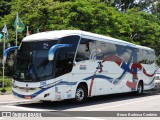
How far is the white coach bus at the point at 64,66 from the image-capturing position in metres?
13.7

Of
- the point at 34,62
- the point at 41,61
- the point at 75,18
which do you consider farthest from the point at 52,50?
the point at 75,18

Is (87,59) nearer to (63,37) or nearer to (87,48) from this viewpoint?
(87,48)

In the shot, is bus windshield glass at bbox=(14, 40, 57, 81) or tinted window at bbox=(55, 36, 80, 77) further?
tinted window at bbox=(55, 36, 80, 77)

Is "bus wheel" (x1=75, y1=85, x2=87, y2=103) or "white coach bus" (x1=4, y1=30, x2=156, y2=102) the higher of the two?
"white coach bus" (x1=4, y1=30, x2=156, y2=102)

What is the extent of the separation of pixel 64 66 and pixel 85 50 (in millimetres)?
1888

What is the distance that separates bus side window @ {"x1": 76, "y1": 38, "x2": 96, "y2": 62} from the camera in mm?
15203

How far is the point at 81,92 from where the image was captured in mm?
15547

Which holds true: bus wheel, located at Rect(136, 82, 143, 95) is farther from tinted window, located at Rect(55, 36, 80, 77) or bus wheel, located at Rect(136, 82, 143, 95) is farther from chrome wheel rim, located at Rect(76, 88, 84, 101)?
tinted window, located at Rect(55, 36, 80, 77)

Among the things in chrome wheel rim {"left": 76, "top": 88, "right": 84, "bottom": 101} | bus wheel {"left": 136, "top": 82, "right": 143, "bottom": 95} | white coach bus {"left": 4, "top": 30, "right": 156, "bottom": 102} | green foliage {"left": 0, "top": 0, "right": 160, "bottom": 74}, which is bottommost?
bus wheel {"left": 136, "top": 82, "right": 143, "bottom": 95}

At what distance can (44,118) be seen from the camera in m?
10.9

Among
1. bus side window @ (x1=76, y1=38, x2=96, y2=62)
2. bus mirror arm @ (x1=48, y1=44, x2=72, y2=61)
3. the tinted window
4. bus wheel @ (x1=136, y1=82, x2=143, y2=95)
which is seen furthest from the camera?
bus wheel @ (x1=136, y1=82, x2=143, y2=95)

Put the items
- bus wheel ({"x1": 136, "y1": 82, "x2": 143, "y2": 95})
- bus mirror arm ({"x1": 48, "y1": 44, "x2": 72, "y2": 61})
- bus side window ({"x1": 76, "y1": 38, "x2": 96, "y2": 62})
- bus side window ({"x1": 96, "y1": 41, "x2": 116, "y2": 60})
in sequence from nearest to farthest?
bus mirror arm ({"x1": 48, "y1": 44, "x2": 72, "y2": 61}), bus side window ({"x1": 76, "y1": 38, "x2": 96, "y2": 62}), bus side window ({"x1": 96, "y1": 41, "x2": 116, "y2": 60}), bus wheel ({"x1": 136, "y1": 82, "x2": 143, "y2": 95})

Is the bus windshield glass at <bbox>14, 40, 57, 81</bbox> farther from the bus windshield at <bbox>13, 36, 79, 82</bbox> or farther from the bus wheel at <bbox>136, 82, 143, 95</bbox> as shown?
the bus wheel at <bbox>136, 82, 143, 95</bbox>

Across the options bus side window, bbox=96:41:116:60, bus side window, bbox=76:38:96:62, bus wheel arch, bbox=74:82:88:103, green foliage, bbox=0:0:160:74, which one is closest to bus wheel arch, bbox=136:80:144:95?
green foliage, bbox=0:0:160:74
